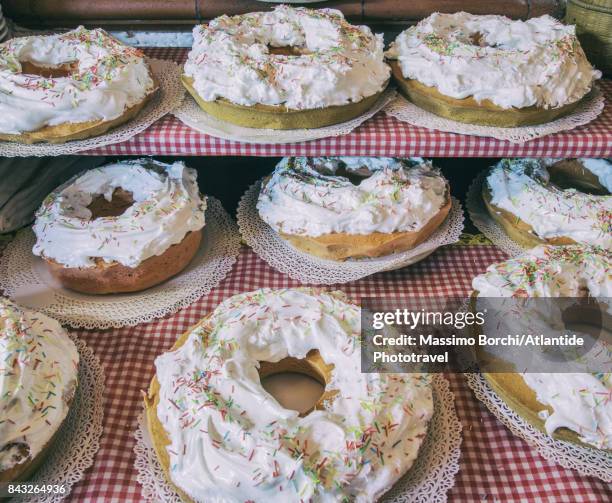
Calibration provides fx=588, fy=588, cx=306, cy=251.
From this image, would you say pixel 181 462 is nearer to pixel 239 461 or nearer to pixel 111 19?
pixel 239 461

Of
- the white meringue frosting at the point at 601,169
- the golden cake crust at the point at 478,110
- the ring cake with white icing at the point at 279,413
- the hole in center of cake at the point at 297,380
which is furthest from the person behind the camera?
the white meringue frosting at the point at 601,169

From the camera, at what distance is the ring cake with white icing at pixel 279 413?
127 centimetres

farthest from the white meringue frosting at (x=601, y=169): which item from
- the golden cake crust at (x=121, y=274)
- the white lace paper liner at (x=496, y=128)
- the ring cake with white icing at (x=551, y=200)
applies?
the golden cake crust at (x=121, y=274)

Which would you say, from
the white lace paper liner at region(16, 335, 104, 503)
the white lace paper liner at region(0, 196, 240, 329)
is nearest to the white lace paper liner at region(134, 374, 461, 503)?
the white lace paper liner at region(16, 335, 104, 503)

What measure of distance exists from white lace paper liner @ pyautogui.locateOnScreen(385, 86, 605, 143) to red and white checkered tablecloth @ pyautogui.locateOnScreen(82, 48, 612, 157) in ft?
0.06

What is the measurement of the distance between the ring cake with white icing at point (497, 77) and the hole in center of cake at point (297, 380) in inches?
35.7

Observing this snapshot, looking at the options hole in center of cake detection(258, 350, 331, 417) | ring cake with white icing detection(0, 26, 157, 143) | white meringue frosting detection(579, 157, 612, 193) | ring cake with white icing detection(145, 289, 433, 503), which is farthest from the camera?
white meringue frosting detection(579, 157, 612, 193)

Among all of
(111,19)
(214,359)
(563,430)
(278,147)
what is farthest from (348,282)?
(111,19)

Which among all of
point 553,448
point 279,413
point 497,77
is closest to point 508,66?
point 497,77

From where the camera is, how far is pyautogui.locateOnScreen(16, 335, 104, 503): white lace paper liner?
54.8 inches

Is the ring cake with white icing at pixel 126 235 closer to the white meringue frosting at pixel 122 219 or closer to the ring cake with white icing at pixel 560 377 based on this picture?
the white meringue frosting at pixel 122 219

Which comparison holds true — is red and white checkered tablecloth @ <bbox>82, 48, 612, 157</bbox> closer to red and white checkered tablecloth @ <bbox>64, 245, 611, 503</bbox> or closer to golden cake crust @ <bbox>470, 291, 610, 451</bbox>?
red and white checkered tablecloth @ <bbox>64, 245, 611, 503</bbox>

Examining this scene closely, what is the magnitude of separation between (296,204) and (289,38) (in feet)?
2.00

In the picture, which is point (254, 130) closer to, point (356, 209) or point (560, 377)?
point (356, 209)
